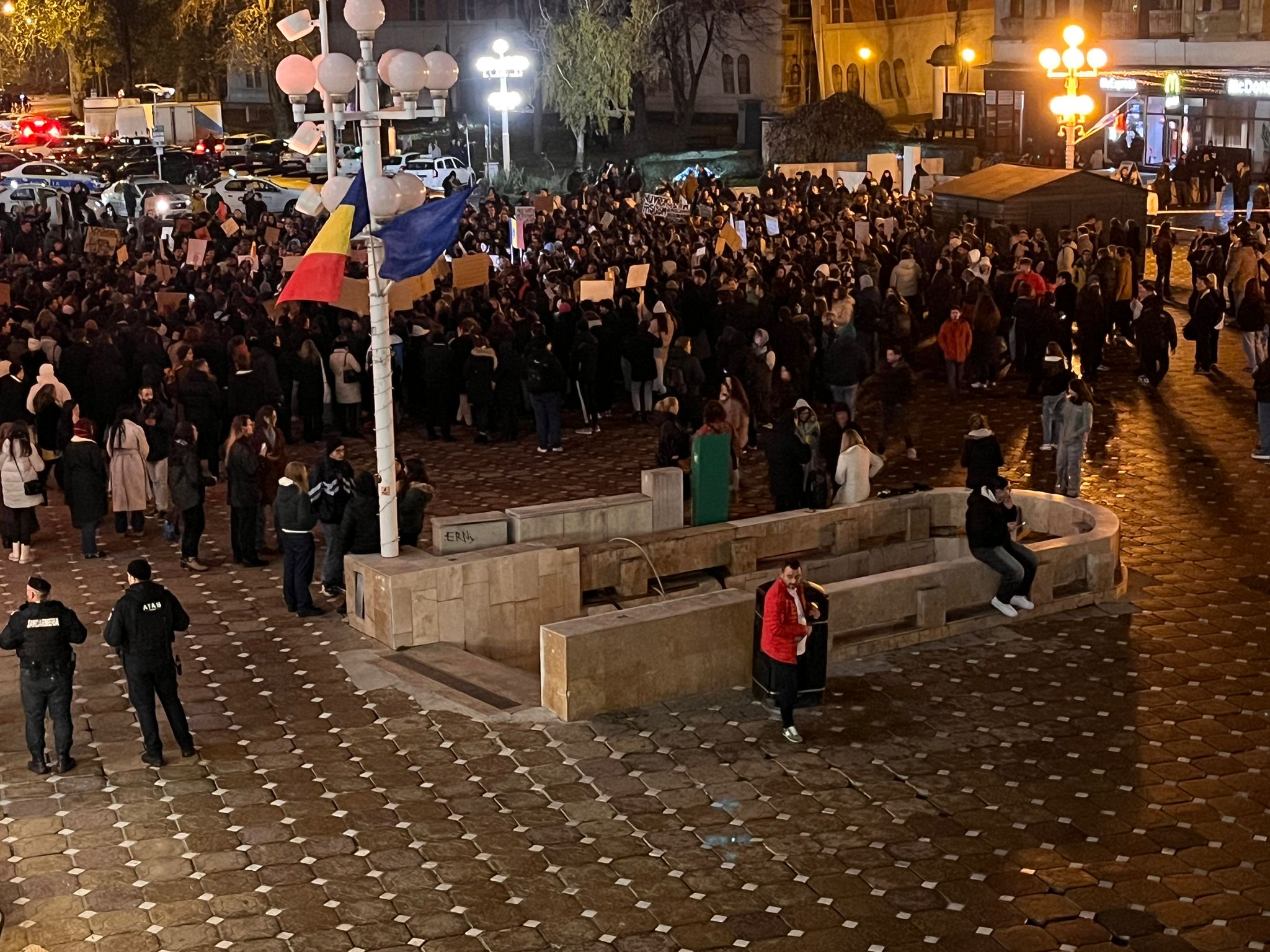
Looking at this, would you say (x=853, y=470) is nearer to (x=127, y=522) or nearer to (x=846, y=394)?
(x=846, y=394)

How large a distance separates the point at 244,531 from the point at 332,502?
4.79 feet

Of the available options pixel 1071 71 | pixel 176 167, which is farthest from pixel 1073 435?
pixel 176 167

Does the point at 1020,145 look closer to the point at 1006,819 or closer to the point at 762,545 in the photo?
the point at 762,545

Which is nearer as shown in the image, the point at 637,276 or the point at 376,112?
the point at 376,112

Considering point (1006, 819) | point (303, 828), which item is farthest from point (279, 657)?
point (1006, 819)

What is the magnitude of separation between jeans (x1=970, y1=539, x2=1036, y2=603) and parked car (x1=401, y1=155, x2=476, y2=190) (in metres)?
31.8

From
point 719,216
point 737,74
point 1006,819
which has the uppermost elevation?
point 737,74

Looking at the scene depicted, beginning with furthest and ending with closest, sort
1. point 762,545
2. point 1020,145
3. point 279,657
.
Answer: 1. point 1020,145
2. point 762,545
3. point 279,657

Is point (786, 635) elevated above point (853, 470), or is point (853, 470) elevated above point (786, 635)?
point (853, 470)

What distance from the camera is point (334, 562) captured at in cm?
1524

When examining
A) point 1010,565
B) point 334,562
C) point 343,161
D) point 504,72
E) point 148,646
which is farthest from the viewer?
point 504,72

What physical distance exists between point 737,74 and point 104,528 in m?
51.6

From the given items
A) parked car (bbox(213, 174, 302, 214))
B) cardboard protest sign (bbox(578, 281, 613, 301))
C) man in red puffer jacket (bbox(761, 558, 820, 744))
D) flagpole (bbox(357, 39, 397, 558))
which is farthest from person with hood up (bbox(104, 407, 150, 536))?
parked car (bbox(213, 174, 302, 214))

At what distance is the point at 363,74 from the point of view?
557 inches
